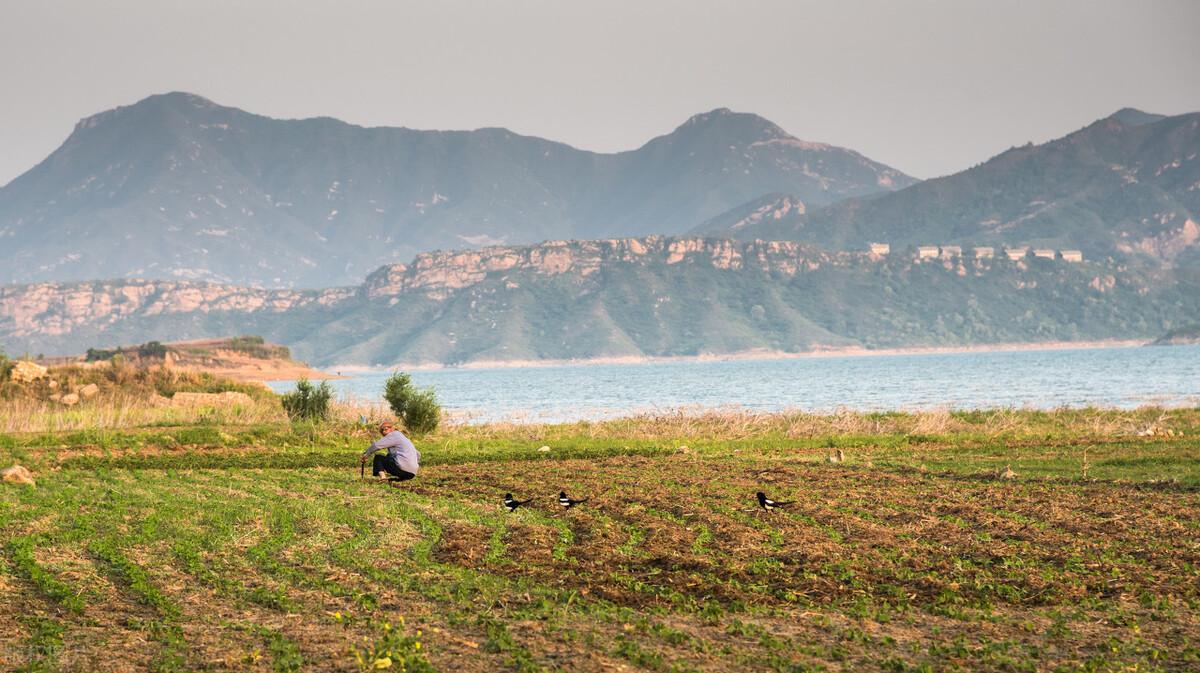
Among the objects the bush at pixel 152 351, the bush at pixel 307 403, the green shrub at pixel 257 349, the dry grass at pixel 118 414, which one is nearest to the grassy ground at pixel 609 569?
the dry grass at pixel 118 414

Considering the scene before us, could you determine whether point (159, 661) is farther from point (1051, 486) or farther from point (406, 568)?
point (1051, 486)

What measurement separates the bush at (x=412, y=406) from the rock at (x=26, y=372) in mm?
17179

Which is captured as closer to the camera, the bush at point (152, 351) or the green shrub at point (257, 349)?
the bush at point (152, 351)

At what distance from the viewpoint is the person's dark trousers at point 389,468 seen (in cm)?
2480

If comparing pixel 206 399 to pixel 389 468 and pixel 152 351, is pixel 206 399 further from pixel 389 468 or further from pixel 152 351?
pixel 152 351

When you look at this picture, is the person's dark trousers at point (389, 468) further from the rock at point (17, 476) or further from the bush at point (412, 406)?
the bush at point (412, 406)

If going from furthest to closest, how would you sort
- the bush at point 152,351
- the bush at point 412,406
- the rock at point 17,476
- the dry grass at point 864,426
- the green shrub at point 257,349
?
the green shrub at point 257,349, the bush at point 152,351, the bush at point 412,406, the dry grass at point 864,426, the rock at point 17,476

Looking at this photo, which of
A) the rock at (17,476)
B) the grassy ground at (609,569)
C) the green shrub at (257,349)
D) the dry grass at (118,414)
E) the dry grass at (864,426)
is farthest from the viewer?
the green shrub at (257,349)

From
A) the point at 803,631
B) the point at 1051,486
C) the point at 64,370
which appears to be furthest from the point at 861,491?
the point at 64,370

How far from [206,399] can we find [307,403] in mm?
7854

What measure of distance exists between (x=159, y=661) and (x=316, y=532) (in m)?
7.04

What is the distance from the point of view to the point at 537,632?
480 inches

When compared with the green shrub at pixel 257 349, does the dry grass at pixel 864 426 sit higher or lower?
lower

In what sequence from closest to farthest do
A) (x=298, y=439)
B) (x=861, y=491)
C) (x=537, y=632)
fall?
1. (x=537, y=632)
2. (x=861, y=491)
3. (x=298, y=439)
